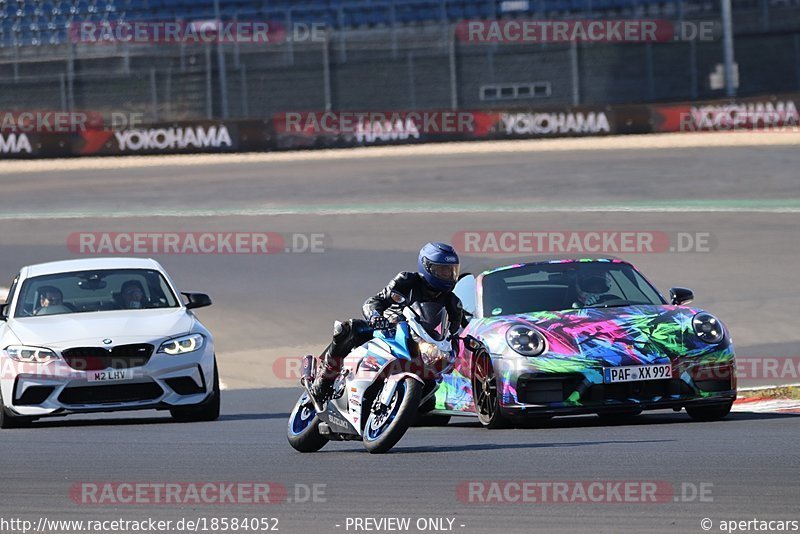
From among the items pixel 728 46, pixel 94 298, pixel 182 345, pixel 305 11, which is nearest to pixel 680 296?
pixel 182 345

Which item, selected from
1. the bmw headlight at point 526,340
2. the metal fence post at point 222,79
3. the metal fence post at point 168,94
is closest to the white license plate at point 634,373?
the bmw headlight at point 526,340

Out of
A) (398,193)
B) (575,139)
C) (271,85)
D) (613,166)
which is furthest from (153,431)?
(271,85)

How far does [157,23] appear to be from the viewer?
157 feet

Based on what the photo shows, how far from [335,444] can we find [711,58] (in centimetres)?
3722

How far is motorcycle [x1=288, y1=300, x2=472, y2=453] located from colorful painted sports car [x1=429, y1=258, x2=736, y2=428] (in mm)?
1420

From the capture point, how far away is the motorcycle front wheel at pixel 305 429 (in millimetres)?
9398

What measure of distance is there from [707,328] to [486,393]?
1.57 metres

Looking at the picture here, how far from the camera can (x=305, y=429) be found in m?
9.43

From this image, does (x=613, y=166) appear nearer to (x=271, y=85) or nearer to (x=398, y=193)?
(x=398, y=193)

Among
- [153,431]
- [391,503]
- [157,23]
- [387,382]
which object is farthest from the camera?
[157,23]

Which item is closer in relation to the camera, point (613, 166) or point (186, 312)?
point (186, 312)

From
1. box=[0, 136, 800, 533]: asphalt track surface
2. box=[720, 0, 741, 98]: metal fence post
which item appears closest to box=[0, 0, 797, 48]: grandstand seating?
box=[720, 0, 741, 98]: metal fence post

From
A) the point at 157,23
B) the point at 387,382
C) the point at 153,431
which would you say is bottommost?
the point at 153,431

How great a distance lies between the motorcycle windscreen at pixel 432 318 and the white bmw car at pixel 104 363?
12.3 ft
